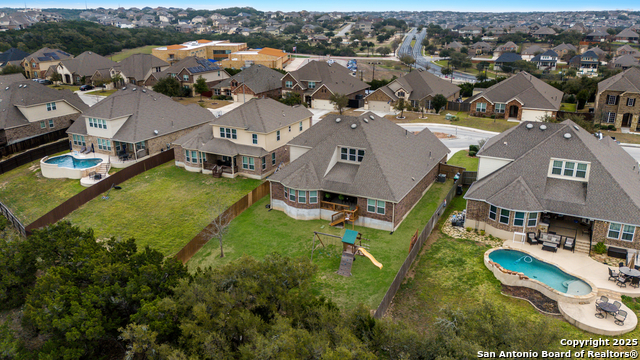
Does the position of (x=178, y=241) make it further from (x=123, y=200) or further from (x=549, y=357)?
(x=549, y=357)

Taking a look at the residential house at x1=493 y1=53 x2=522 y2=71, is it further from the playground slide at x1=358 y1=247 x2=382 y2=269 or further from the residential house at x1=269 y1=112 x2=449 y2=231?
the playground slide at x1=358 y1=247 x2=382 y2=269

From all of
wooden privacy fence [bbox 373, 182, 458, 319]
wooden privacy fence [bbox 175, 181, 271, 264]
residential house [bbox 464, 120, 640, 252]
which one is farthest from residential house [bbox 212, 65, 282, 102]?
residential house [bbox 464, 120, 640, 252]

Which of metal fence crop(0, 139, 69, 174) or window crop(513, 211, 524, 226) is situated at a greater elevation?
window crop(513, 211, 524, 226)

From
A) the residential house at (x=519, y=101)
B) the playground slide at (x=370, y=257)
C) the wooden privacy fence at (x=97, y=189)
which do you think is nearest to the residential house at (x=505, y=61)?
the residential house at (x=519, y=101)

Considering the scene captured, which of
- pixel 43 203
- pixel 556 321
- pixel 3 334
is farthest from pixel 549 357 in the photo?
pixel 43 203

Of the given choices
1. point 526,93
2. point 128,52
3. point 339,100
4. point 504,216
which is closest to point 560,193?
point 504,216
